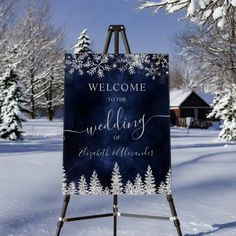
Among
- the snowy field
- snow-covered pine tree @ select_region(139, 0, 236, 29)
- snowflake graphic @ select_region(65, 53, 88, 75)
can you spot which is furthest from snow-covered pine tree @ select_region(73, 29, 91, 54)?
snowflake graphic @ select_region(65, 53, 88, 75)

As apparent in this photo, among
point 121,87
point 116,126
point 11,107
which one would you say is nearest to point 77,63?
point 121,87

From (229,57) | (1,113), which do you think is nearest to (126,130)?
(229,57)

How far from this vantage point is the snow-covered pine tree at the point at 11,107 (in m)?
26.0

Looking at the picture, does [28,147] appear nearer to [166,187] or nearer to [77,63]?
[77,63]

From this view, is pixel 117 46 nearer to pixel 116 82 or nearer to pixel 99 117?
pixel 116 82

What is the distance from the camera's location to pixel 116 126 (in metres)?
4.48

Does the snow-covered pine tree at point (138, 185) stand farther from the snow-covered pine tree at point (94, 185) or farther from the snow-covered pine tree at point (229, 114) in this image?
the snow-covered pine tree at point (229, 114)

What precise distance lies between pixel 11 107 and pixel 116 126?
22.9 m

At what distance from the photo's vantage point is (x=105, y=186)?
14.6 ft

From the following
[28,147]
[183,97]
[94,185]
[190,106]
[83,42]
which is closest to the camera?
[94,185]

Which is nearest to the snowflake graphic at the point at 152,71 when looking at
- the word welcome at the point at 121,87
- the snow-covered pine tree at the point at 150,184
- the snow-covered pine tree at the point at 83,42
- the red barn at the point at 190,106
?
the word welcome at the point at 121,87

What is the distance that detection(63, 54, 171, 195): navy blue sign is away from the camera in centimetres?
446

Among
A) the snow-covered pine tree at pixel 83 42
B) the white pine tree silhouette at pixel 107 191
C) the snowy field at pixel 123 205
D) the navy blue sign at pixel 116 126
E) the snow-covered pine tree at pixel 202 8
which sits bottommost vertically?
the snowy field at pixel 123 205

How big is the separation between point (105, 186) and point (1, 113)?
23.6m
